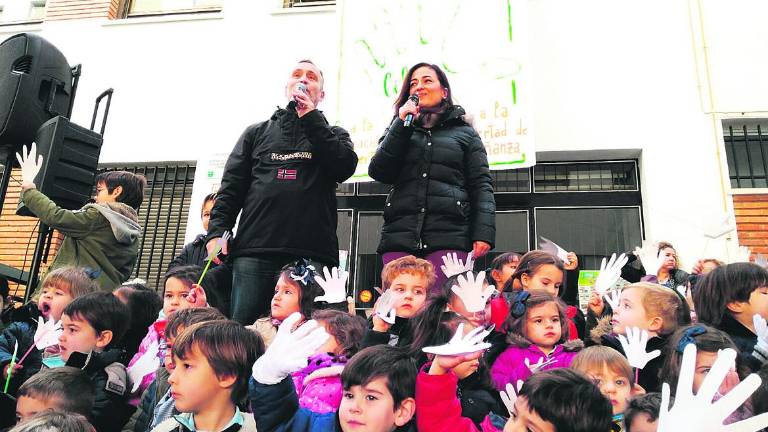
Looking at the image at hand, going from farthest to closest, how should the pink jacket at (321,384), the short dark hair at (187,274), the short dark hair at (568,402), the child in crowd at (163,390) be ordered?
the short dark hair at (187,274) < the child in crowd at (163,390) < the pink jacket at (321,384) < the short dark hair at (568,402)

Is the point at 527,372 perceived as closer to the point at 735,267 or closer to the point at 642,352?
the point at 642,352

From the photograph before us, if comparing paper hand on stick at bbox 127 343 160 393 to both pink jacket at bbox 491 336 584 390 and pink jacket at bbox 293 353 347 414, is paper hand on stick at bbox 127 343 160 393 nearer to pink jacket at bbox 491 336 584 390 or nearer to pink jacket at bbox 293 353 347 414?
pink jacket at bbox 293 353 347 414

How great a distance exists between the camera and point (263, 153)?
3.61 m

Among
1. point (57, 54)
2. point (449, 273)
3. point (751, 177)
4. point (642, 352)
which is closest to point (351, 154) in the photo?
point (449, 273)

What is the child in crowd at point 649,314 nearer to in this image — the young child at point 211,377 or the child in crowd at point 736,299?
the child in crowd at point 736,299

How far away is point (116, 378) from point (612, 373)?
2012 millimetres

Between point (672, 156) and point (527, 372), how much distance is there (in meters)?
4.79

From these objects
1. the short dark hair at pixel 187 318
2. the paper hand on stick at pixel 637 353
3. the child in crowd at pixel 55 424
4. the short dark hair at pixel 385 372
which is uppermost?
the short dark hair at pixel 187 318

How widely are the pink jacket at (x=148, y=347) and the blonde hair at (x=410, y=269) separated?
1122 millimetres

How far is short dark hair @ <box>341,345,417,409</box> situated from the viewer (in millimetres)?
2150

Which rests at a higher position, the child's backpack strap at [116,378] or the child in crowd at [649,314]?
the child in crowd at [649,314]

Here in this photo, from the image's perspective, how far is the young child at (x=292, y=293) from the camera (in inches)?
124

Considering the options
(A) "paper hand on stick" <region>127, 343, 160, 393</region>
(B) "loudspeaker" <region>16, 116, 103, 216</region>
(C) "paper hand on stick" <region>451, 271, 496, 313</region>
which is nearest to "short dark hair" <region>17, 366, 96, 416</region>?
(A) "paper hand on stick" <region>127, 343, 160, 393</region>

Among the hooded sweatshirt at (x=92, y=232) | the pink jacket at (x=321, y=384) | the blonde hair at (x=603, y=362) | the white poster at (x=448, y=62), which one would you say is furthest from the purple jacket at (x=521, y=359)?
the white poster at (x=448, y=62)
